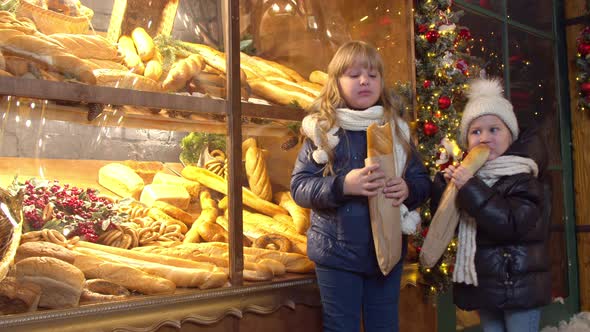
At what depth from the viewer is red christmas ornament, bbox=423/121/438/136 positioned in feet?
9.99

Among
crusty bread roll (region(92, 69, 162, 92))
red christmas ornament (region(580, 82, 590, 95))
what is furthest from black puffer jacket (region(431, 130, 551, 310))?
red christmas ornament (region(580, 82, 590, 95))

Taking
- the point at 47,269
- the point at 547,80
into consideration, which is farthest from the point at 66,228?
the point at 547,80

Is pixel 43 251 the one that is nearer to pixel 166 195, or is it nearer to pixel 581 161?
pixel 166 195

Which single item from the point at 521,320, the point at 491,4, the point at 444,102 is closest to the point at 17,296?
the point at 521,320

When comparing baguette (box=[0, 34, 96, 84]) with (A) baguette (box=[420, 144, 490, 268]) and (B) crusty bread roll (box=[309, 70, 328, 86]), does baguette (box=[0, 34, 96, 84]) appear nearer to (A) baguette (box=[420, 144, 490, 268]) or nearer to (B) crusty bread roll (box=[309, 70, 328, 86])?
(B) crusty bread roll (box=[309, 70, 328, 86])

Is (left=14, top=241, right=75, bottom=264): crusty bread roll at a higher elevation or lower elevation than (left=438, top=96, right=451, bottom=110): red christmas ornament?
lower

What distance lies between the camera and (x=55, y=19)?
1.96 meters

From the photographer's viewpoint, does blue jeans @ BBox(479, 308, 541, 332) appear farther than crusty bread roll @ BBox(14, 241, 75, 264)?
Yes

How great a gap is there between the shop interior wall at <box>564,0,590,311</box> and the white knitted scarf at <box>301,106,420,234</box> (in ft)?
10.2

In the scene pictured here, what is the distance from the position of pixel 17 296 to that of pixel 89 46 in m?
0.91

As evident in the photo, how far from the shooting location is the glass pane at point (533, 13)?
166 inches

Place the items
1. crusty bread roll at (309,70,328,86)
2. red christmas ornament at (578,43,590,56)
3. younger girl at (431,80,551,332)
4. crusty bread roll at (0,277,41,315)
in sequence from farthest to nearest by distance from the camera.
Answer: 1. red christmas ornament at (578,43,590,56)
2. crusty bread roll at (309,70,328,86)
3. younger girl at (431,80,551,332)
4. crusty bread roll at (0,277,41,315)

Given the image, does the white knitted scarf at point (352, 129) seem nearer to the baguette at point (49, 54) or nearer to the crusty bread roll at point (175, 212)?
the crusty bread roll at point (175, 212)

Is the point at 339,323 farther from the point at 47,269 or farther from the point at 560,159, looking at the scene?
the point at 560,159
